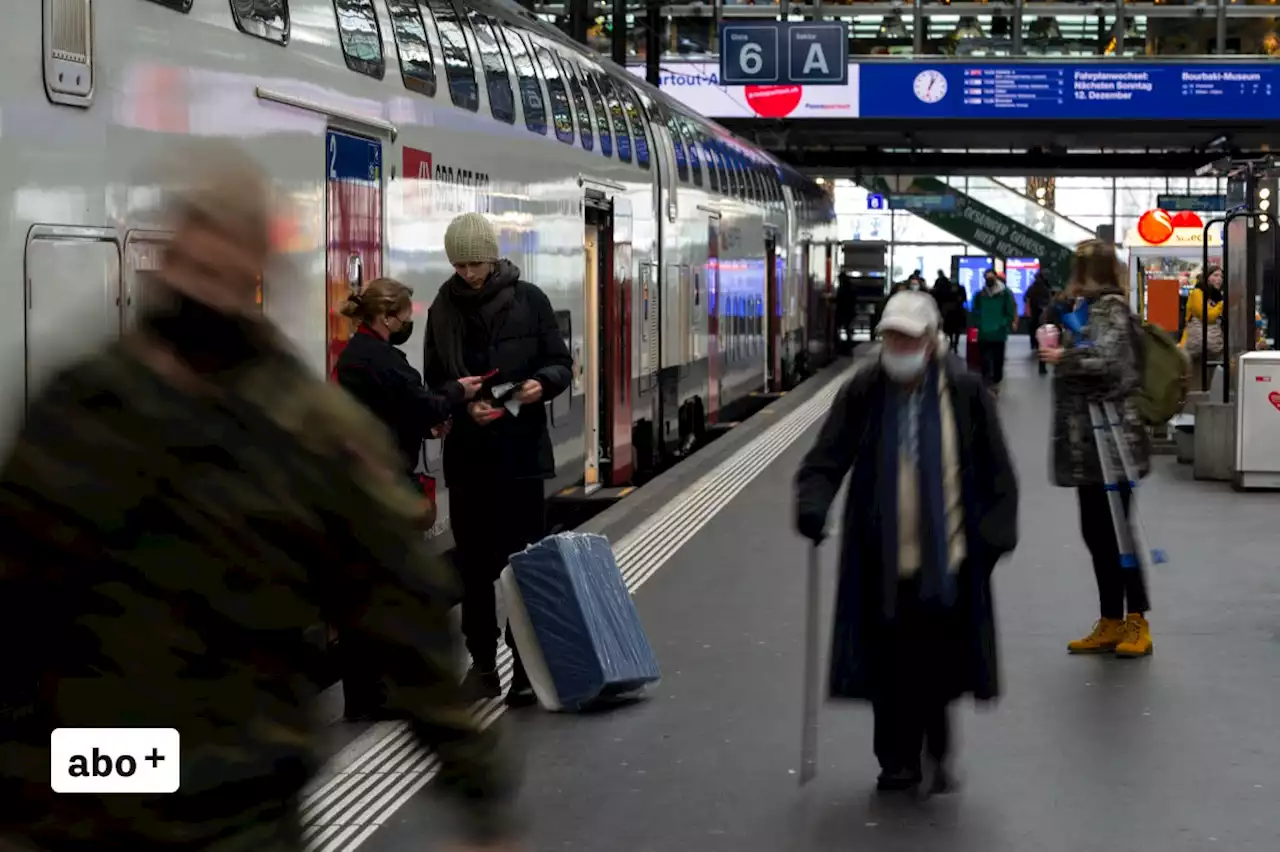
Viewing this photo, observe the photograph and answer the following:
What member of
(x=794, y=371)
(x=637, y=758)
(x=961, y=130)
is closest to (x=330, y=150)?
(x=637, y=758)

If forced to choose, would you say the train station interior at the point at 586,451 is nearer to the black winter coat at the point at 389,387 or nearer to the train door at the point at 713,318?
the black winter coat at the point at 389,387

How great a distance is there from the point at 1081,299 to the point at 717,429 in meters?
15.5

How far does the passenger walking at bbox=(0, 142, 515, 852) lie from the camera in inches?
99.0

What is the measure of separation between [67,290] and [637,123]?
1156cm

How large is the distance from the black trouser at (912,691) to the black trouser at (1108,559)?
223 cm

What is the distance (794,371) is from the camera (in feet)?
106

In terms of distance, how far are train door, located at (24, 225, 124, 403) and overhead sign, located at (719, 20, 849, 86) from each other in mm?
27673

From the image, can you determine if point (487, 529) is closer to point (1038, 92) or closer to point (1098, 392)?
point (1098, 392)

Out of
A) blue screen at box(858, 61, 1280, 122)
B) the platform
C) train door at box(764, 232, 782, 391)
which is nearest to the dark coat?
the platform

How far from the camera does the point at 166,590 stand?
252 cm

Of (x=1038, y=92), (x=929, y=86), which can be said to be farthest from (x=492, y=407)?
(x=1038, y=92)

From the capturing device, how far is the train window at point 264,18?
6891 mm

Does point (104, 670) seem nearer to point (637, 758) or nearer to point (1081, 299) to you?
point (637, 758)

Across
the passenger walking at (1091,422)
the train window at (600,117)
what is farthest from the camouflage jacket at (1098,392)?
the train window at (600,117)
